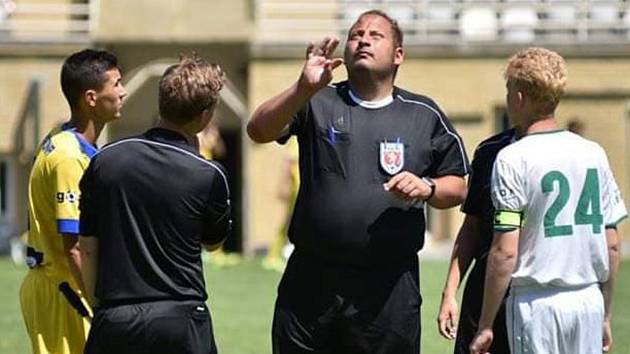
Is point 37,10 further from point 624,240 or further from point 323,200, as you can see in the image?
point 323,200

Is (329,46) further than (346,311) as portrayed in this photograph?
No

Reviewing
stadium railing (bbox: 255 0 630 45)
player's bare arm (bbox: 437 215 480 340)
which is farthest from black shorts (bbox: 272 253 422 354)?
stadium railing (bbox: 255 0 630 45)

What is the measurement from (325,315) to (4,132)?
72.2 ft

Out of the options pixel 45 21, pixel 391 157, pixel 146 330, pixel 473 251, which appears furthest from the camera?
pixel 45 21

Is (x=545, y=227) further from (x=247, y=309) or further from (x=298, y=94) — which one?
(x=247, y=309)

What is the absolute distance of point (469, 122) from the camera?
2858cm

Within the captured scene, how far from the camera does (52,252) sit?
24.2 feet

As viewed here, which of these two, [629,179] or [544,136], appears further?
[629,179]

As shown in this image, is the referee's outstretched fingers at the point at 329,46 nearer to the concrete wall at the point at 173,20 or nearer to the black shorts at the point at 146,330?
the black shorts at the point at 146,330

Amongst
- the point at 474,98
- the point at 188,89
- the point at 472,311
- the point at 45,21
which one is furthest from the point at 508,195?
the point at 45,21

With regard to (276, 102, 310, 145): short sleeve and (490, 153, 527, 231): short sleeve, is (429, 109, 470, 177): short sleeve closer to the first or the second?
(276, 102, 310, 145): short sleeve

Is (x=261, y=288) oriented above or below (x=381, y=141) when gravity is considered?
below

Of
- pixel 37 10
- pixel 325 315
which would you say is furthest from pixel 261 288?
pixel 37 10

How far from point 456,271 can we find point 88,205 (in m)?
1.84
